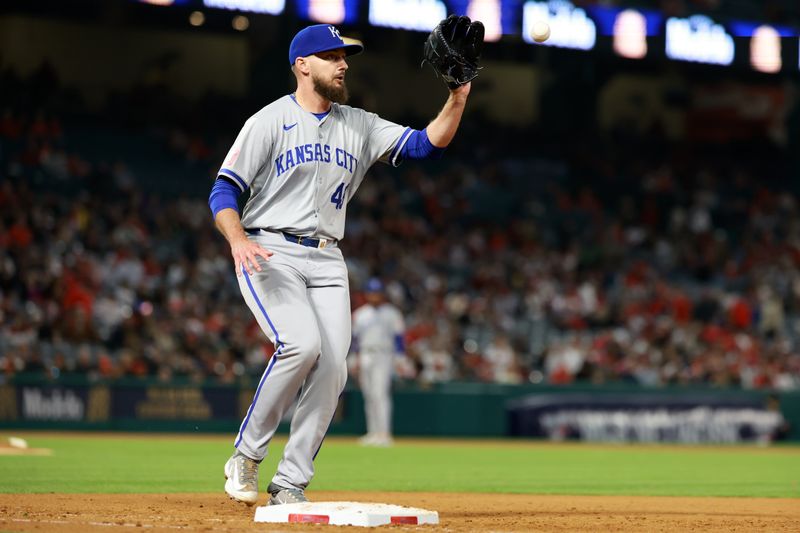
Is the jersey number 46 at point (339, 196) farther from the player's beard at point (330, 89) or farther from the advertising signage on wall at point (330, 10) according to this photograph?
the advertising signage on wall at point (330, 10)

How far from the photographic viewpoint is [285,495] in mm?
5695

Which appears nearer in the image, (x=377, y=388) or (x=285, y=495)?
(x=285, y=495)

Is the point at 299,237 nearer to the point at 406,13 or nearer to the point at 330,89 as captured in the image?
the point at 330,89

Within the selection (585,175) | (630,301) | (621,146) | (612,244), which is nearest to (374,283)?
(630,301)

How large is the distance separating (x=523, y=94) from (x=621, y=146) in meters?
2.89

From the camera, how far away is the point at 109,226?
19.5m

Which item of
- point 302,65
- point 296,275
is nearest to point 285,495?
point 296,275

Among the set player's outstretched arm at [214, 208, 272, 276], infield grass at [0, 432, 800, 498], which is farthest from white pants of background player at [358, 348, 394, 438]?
player's outstretched arm at [214, 208, 272, 276]

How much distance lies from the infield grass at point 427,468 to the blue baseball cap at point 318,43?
3192 mm

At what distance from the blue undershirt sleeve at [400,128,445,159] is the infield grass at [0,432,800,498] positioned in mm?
2906

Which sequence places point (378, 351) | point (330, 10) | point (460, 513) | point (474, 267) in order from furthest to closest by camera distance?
point (474, 267) → point (330, 10) → point (378, 351) → point (460, 513)

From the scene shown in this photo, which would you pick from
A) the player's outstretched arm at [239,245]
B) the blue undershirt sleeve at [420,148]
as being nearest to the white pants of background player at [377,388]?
the blue undershirt sleeve at [420,148]

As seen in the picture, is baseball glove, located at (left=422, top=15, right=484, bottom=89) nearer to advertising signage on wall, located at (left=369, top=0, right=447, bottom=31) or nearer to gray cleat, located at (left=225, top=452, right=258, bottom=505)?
gray cleat, located at (left=225, top=452, right=258, bottom=505)

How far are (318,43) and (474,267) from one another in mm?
17069
